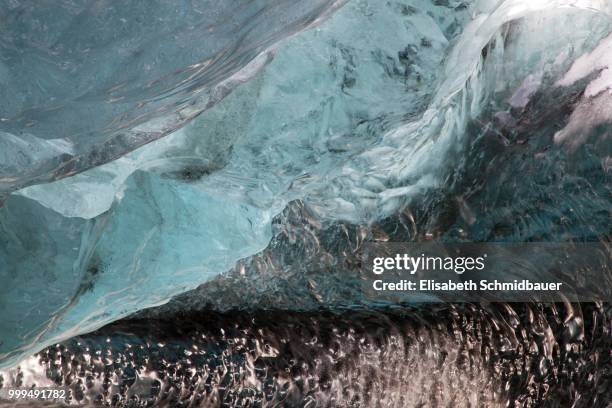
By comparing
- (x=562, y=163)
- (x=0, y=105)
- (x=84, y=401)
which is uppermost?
(x=562, y=163)

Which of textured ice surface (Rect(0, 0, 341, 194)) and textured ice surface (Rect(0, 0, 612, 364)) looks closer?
textured ice surface (Rect(0, 0, 341, 194))

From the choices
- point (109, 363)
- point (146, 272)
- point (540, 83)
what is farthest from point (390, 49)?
point (109, 363)

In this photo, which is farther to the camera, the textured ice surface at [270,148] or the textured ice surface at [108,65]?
the textured ice surface at [270,148]

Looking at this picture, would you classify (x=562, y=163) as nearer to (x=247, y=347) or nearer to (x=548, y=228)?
(x=548, y=228)
